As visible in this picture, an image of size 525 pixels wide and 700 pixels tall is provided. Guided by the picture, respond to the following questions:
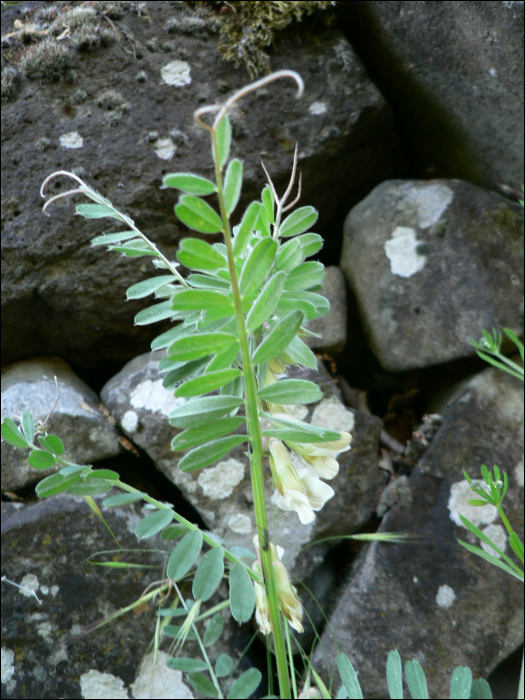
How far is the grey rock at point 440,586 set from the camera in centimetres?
124

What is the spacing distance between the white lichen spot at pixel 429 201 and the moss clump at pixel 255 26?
61cm

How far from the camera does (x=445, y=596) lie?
1269 millimetres

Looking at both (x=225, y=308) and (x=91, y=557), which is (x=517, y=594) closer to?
(x=91, y=557)

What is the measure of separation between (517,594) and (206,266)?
132 centimetres

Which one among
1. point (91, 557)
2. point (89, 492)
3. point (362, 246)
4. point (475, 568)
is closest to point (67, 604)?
point (91, 557)

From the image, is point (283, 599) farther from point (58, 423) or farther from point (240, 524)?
point (58, 423)

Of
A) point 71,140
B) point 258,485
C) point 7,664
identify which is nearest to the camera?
point 258,485

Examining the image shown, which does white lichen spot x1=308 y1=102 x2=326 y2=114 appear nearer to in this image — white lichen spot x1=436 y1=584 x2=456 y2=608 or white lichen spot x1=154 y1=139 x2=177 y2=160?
white lichen spot x1=154 y1=139 x2=177 y2=160

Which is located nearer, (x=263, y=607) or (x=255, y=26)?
(x=263, y=607)

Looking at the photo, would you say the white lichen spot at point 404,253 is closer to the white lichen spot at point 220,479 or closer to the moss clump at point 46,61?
the white lichen spot at point 220,479

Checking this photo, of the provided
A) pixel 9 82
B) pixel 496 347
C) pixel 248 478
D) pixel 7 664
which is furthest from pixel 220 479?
pixel 9 82

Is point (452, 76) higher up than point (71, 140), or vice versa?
point (71, 140)

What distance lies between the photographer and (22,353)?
1.58 metres

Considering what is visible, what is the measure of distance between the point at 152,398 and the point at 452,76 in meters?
1.34
